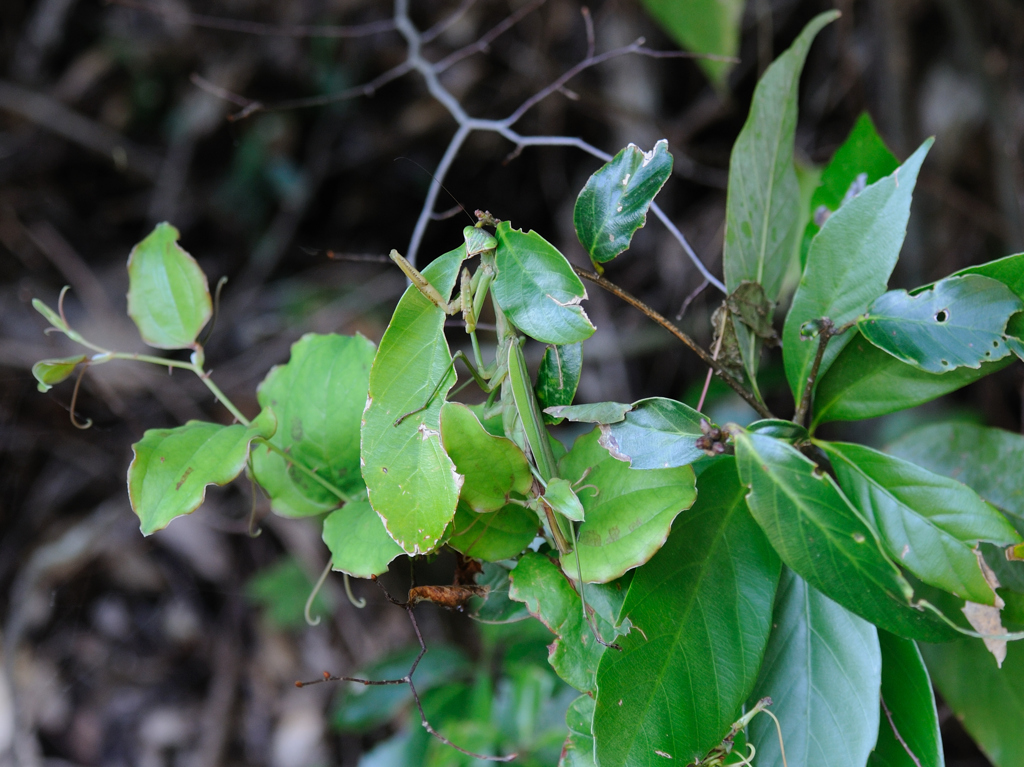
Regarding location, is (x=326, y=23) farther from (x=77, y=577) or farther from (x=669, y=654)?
(x=669, y=654)

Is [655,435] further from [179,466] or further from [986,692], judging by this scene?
[986,692]

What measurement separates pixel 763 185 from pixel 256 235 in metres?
1.58

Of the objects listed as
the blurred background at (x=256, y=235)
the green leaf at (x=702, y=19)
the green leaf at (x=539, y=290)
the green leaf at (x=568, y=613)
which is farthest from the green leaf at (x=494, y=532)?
the blurred background at (x=256, y=235)

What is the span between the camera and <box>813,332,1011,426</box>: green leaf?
17.3 inches

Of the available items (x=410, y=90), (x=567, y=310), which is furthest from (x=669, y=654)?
(x=410, y=90)

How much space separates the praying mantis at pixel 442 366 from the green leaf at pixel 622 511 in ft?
0.09

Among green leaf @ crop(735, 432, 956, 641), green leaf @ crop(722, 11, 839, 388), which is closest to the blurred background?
green leaf @ crop(722, 11, 839, 388)

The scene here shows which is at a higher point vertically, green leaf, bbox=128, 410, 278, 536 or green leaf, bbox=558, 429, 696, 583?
green leaf, bbox=558, 429, 696, 583

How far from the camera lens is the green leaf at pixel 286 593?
1.60m

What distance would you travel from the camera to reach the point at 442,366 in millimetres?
375

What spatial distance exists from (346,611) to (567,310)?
1.51m

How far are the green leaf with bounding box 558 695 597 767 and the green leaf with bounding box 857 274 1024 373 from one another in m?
0.28

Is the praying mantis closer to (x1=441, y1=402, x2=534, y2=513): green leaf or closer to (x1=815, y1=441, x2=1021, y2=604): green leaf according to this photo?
(x1=441, y1=402, x2=534, y2=513): green leaf

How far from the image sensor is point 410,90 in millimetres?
1817
